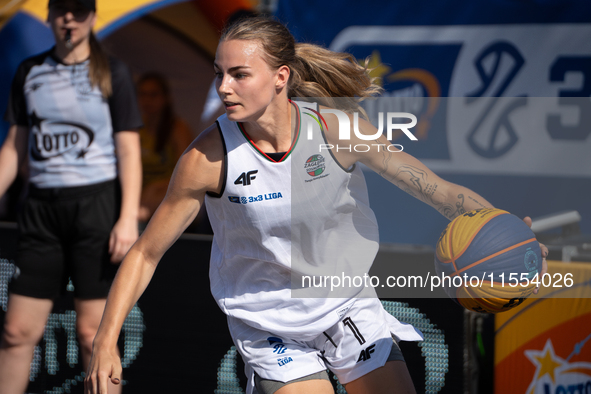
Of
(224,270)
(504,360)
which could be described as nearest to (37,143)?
(224,270)

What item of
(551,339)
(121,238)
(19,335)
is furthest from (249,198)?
(19,335)

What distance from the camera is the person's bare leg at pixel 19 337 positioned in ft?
11.4

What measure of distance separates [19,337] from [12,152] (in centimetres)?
111

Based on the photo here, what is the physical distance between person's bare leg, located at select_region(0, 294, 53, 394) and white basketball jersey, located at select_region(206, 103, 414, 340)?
4.71ft

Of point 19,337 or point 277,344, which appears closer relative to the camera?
point 277,344

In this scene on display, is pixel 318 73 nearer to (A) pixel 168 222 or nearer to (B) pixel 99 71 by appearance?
(A) pixel 168 222

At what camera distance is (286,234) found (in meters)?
2.48

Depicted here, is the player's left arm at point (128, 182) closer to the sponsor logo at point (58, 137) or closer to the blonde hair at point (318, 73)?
the sponsor logo at point (58, 137)

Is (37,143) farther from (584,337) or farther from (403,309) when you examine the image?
(584,337)

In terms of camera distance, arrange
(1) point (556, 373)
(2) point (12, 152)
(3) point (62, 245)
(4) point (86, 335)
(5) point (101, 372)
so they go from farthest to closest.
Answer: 1. (2) point (12, 152)
2. (3) point (62, 245)
3. (4) point (86, 335)
4. (1) point (556, 373)
5. (5) point (101, 372)

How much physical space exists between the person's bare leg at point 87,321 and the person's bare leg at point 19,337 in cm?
22

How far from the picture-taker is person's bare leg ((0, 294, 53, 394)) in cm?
347

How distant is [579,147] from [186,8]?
379 centimetres

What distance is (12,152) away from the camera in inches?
145
